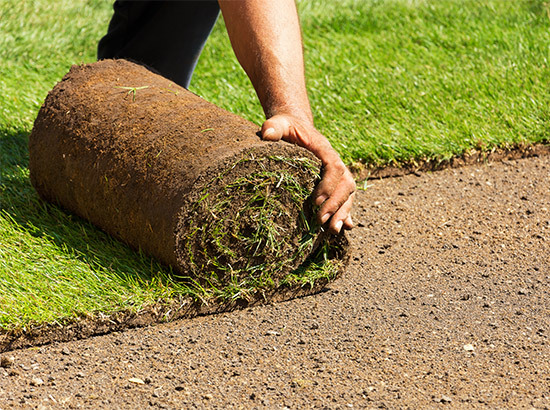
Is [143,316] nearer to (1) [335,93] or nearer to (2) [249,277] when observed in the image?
(2) [249,277]

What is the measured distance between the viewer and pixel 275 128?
2.81 meters

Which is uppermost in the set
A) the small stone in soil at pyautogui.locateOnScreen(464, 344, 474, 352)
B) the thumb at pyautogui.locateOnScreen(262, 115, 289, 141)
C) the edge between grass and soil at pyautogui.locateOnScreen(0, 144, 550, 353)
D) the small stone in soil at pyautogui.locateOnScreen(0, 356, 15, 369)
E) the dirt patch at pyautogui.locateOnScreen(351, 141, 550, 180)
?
the thumb at pyautogui.locateOnScreen(262, 115, 289, 141)

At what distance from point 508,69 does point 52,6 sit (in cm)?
398

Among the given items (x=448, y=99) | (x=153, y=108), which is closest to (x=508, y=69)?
(x=448, y=99)

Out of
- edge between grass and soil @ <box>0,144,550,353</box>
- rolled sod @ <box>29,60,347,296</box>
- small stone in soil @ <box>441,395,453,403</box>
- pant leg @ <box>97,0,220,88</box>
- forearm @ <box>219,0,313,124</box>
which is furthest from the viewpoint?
pant leg @ <box>97,0,220,88</box>

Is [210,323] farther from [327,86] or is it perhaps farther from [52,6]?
[52,6]

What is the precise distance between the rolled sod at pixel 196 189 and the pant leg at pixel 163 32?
3.68ft

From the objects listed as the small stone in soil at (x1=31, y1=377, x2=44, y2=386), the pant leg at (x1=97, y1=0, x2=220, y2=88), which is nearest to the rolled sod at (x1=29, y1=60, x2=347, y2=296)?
the small stone in soil at (x1=31, y1=377, x2=44, y2=386)

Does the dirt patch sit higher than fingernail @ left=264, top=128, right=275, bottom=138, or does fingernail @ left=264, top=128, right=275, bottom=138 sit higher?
fingernail @ left=264, top=128, right=275, bottom=138

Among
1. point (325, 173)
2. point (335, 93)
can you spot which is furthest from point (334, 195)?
point (335, 93)

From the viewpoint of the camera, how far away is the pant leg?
4191mm

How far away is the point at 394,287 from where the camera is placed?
2996mm

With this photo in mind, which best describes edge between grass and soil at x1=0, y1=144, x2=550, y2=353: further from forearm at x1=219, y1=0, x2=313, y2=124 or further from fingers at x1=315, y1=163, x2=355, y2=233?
forearm at x1=219, y1=0, x2=313, y2=124

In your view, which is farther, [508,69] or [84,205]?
[508,69]
